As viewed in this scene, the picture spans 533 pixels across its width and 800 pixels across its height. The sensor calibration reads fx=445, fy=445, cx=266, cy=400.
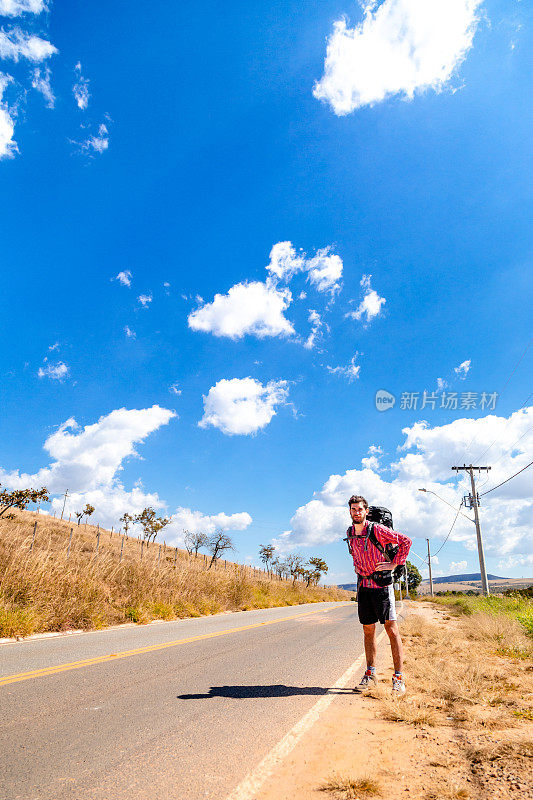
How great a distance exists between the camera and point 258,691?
511 cm

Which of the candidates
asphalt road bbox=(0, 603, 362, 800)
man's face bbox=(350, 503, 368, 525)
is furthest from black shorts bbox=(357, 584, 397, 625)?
asphalt road bbox=(0, 603, 362, 800)

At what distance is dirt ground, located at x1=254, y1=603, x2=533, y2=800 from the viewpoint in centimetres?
264

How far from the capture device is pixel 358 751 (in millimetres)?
3314

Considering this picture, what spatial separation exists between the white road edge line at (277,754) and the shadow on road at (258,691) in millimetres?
175

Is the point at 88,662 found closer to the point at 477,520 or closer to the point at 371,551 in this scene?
the point at 371,551

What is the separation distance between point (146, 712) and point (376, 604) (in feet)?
8.62

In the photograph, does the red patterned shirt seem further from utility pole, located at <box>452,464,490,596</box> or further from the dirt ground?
utility pole, located at <box>452,464,490,596</box>

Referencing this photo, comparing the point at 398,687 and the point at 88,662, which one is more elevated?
the point at 398,687

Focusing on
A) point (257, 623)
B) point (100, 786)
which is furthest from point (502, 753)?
point (257, 623)

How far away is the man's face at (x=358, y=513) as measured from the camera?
522 cm

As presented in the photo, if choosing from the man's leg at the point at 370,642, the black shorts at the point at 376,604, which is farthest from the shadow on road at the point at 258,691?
the black shorts at the point at 376,604

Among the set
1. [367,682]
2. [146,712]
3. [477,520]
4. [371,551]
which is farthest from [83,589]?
[477,520]

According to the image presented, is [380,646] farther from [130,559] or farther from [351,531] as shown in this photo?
Answer: [130,559]

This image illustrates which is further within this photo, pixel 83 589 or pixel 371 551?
pixel 83 589
